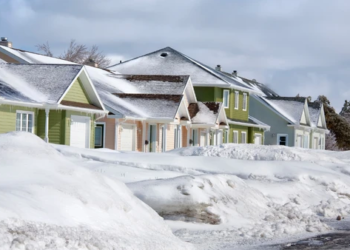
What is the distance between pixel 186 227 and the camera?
12.0 metres

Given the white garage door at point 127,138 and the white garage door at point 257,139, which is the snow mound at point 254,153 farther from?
the white garage door at point 257,139

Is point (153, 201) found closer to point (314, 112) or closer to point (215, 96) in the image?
point (215, 96)

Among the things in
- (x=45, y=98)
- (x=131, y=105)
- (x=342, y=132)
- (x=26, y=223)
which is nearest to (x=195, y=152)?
(x=45, y=98)

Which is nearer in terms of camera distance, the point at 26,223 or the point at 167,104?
the point at 26,223

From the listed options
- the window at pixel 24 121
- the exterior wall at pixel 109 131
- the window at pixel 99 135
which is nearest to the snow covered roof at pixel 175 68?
the exterior wall at pixel 109 131

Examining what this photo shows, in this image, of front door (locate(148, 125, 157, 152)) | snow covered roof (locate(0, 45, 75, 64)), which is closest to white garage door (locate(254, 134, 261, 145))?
front door (locate(148, 125, 157, 152))

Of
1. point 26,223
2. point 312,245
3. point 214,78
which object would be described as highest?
point 214,78

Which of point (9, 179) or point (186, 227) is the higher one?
point (9, 179)

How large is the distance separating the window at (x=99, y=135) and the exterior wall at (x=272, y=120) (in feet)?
75.1

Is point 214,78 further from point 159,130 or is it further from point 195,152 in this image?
point 195,152

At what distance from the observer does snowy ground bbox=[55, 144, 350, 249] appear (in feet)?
38.5

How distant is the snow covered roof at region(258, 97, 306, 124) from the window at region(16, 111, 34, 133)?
29598 millimetres

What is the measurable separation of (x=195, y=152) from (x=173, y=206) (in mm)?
12281

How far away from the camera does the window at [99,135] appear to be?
33844 mm
